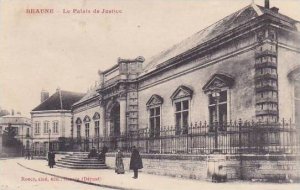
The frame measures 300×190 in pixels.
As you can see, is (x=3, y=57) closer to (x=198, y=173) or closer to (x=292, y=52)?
(x=198, y=173)

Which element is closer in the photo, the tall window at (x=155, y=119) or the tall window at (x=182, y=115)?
the tall window at (x=182, y=115)

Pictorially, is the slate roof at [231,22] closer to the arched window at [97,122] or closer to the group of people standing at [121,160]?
the group of people standing at [121,160]

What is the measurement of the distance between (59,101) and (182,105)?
32.5 meters

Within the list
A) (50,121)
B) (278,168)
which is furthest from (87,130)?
(278,168)

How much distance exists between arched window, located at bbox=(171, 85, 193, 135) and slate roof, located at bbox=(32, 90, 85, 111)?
100 feet

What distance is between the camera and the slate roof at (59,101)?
156 ft

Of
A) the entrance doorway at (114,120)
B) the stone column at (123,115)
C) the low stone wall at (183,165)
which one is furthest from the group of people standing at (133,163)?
the entrance doorway at (114,120)

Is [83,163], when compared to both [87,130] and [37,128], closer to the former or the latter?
[87,130]

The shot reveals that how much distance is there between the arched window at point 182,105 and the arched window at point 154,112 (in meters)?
1.51

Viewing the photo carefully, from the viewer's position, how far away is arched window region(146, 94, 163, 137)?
67.9ft

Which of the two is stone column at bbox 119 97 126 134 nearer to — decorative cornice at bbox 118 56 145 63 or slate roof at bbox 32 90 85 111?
decorative cornice at bbox 118 56 145 63

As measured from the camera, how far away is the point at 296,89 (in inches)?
568

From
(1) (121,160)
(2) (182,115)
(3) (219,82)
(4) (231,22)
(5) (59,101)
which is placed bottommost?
(1) (121,160)

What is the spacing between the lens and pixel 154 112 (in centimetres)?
2128
